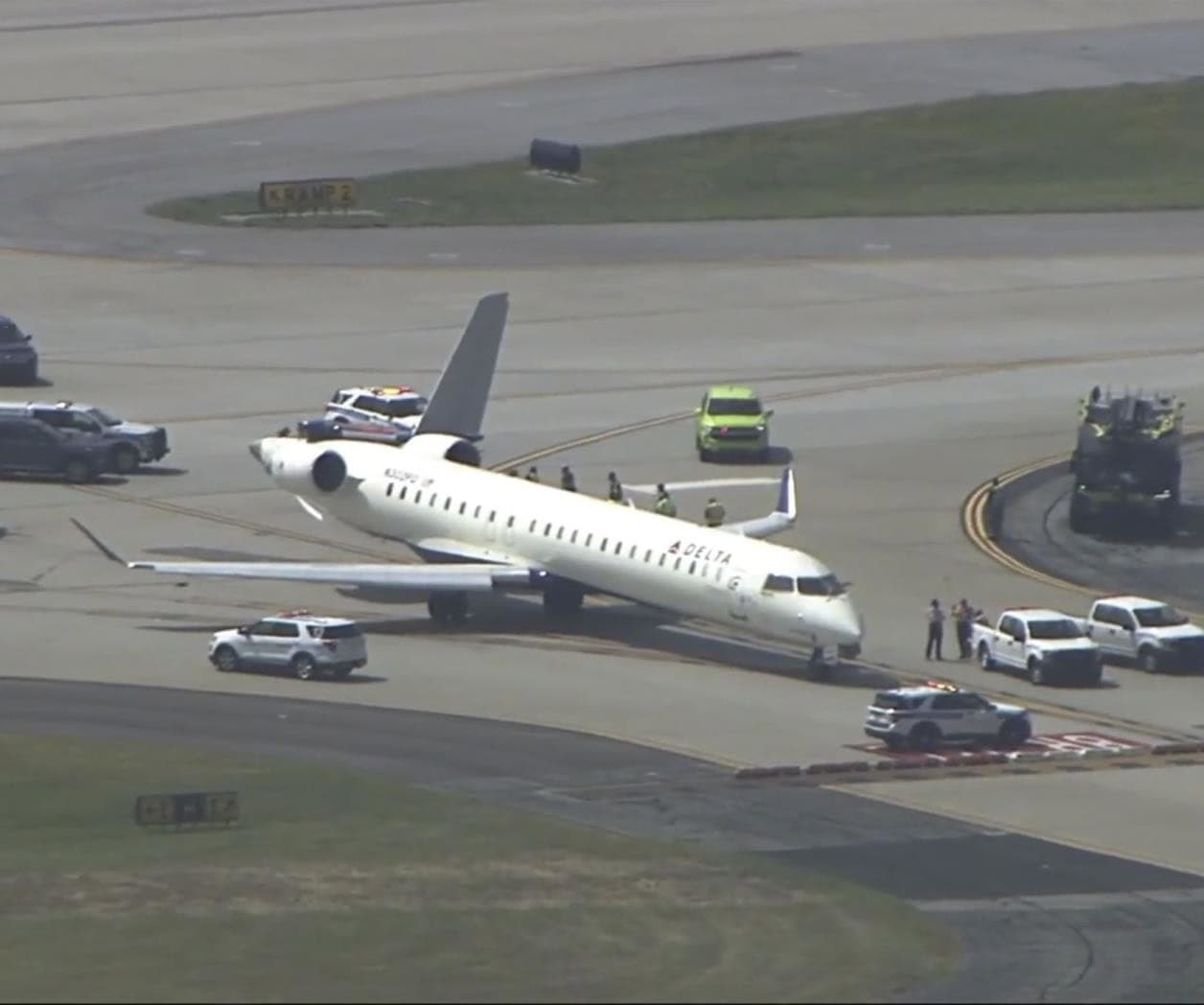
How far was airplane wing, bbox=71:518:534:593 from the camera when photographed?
89250 mm

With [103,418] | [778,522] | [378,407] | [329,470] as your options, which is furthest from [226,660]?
[378,407]

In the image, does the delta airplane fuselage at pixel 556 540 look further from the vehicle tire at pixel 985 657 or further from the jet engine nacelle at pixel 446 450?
the vehicle tire at pixel 985 657

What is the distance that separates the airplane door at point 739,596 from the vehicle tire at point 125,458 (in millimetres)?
29327

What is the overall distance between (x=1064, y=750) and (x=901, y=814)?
24.7ft

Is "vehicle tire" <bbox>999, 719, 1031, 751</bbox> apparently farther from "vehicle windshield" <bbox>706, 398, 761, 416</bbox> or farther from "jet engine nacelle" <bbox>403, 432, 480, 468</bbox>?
"vehicle windshield" <bbox>706, 398, 761, 416</bbox>

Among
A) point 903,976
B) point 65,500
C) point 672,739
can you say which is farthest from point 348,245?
point 903,976

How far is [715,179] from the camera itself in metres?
157

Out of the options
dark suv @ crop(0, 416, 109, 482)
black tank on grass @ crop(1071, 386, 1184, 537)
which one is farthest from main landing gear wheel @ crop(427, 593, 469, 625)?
A: black tank on grass @ crop(1071, 386, 1184, 537)

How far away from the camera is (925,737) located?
7750 centimetres

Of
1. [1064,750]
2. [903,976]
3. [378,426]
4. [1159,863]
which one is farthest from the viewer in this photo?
[378,426]

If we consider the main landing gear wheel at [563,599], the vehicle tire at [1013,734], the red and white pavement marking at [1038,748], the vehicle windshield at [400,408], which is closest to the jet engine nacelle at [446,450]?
the main landing gear wheel at [563,599]

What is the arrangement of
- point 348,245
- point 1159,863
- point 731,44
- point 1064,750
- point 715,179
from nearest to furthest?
point 1159,863 → point 1064,750 → point 348,245 → point 715,179 → point 731,44

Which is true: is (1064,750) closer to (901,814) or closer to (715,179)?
(901,814)

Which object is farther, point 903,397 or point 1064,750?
point 903,397
